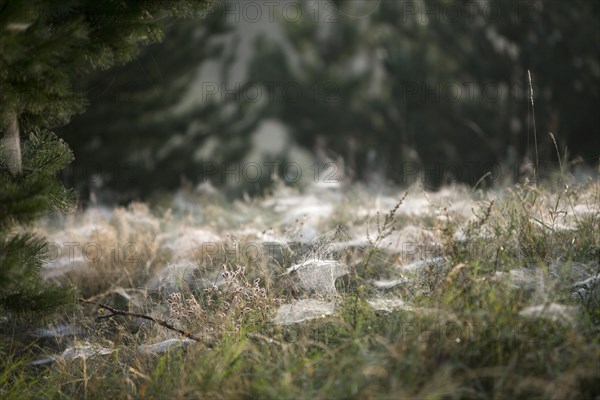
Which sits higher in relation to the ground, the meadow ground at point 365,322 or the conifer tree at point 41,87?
the conifer tree at point 41,87

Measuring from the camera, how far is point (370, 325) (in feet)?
11.0

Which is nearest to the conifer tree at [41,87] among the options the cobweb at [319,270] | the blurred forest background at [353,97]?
the cobweb at [319,270]

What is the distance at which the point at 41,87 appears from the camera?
340cm

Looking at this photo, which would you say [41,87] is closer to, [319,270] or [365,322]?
[319,270]

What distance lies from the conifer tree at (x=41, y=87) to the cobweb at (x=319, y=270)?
4.48 ft

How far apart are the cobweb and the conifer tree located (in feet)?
4.48

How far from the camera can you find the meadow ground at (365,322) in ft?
8.85

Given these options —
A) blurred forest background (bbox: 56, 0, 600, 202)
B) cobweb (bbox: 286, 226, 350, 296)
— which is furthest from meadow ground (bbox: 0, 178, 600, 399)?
blurred forest background (bbox: 56, 0, 600, 202)

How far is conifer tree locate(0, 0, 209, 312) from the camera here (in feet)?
10.3

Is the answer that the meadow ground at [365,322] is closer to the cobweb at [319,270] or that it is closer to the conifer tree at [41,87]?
the cobweb at [319,270]

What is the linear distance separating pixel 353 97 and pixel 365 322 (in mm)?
11883

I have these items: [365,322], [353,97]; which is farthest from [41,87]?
[353,97]

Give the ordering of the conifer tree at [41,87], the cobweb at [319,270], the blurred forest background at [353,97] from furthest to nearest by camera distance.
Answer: the blurred forest background at [353,97] < the cobweb at [319,270] < the conifer tree at [41,87]

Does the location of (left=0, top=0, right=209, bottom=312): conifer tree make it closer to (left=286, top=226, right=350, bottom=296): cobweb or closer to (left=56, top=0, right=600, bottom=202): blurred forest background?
(left=286, top=226, right=350, bottom=296): cobweb
